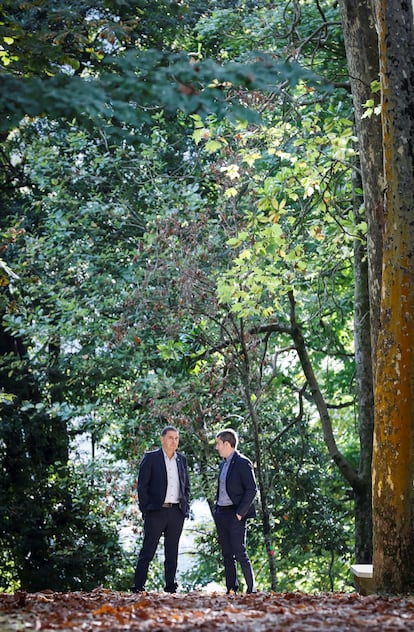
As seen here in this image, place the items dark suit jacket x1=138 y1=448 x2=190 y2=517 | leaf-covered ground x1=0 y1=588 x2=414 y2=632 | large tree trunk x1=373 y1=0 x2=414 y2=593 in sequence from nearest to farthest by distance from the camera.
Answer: leaf-covered ground x1=0 y1=588 x2=414 y2=632 < large tree trunk x1=373 y1=0 x2=414 y2=593 < dark suit jacket x1=138 y1=448 x2=190 y2=517

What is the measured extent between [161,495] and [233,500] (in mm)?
708

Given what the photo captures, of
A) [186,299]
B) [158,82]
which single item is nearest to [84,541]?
[186,299]

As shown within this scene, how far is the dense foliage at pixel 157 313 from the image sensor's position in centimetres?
1359

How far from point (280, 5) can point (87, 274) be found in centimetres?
554

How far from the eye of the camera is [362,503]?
12406 mm

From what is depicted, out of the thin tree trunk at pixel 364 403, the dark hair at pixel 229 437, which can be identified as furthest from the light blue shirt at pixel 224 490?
the thin tree trunk at pixel 364 403

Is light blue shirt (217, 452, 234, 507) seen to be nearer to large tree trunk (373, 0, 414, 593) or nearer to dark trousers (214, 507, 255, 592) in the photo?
dark trousers (214, 507, 255, 592)

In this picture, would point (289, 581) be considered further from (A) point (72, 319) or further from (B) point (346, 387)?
(A) point (72, 319)

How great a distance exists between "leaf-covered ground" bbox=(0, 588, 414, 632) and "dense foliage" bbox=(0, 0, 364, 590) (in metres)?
5.33

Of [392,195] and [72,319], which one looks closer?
[392,195]

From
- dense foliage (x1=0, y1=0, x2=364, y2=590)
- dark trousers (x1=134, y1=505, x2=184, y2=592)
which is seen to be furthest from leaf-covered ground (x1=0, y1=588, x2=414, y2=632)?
dense foliage (x1=0, y1=0, x2=364, y2=590)

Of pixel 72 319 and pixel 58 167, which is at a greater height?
pixel 58 167

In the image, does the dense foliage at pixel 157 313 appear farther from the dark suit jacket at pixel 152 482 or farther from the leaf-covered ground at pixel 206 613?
the leaf-covered ground at pixel 206 613

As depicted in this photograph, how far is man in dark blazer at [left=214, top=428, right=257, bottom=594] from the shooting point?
923cm
